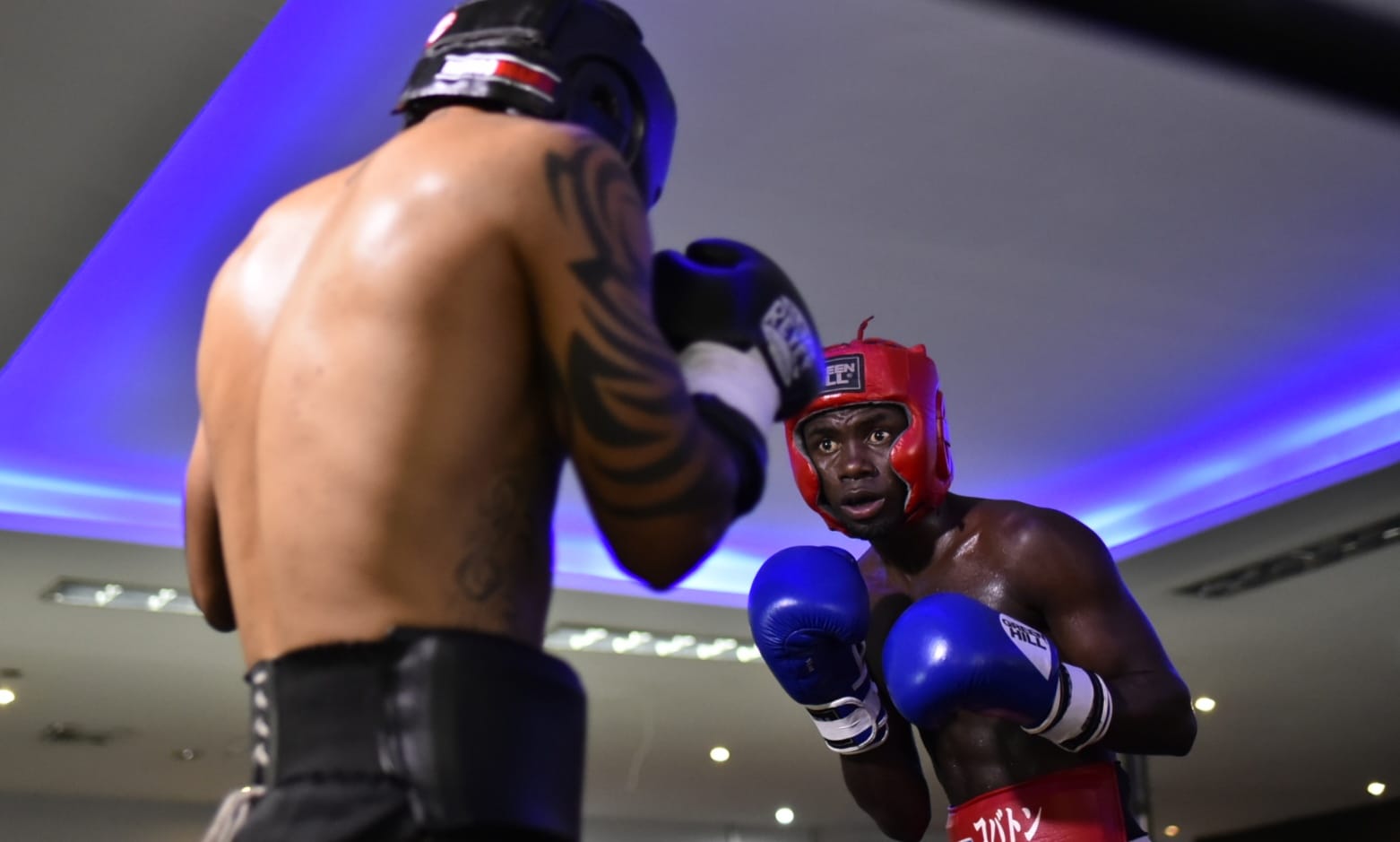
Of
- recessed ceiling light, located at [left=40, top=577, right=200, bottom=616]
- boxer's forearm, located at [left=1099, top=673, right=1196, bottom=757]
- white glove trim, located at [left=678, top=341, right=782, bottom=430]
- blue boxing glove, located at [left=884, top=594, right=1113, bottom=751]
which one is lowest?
recessed ceiling light, located at [left=40, top=577, right=200, bottom=616]

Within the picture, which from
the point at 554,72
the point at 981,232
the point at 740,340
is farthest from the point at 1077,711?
the point at 981,232

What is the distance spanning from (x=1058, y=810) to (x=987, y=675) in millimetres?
298

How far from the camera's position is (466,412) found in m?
0.90

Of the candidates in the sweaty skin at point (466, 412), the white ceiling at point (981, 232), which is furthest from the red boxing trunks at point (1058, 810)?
the sweaty skin at point (466, 412)

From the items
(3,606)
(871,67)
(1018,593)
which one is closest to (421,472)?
(1018,593)

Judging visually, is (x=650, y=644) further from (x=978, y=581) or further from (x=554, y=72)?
(x=554, y=72)

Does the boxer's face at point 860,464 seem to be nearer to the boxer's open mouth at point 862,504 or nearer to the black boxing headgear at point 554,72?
the boxer's open mouth at point 862,504

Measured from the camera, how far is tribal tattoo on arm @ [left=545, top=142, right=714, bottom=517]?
2.99 ft

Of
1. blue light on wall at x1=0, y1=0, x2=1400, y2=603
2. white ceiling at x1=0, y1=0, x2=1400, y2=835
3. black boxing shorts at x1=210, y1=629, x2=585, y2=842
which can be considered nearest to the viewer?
black boxing shorts at x1=210, y1=629, x2=585, y2=842

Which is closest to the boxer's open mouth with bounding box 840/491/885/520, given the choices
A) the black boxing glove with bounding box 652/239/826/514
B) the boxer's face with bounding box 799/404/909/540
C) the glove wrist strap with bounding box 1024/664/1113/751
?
the boxer's face with bounding box 799/404/909/540

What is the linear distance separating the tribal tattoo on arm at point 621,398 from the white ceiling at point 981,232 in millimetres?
504

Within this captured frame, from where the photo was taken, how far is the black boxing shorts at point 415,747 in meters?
0.82

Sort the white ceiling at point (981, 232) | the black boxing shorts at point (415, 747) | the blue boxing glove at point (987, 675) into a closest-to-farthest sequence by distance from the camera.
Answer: the black boxing shorts at point (415, 747) → the blue boxing glove at point (987, 675) → the white ceiling at point (981, 232)

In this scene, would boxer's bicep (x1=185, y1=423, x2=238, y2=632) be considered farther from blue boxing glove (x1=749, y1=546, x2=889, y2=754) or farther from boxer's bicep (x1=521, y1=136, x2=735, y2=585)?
blue boxing glove (x1=749, y1=546, x2=889, y2=754)
